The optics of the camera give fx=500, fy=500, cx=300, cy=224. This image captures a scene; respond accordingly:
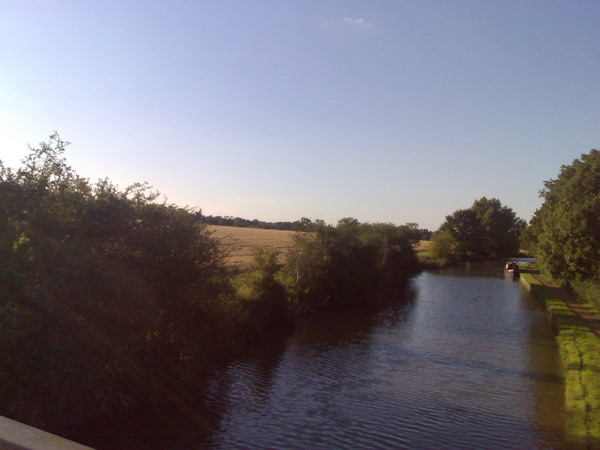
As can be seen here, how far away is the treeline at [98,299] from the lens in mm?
10641

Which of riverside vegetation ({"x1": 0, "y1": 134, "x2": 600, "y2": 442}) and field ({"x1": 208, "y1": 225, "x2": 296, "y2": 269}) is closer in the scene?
riverside vegetation ({"x1": 0, "y1": 134, "x2": 600, "y2": 442})

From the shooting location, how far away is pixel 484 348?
78.7 feet

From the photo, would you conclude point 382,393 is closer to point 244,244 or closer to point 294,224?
point 294,224

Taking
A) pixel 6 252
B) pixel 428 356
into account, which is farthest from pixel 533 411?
pixel 6 252

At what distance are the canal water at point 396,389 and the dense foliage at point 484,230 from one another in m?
74.6

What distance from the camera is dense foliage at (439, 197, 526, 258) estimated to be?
103m

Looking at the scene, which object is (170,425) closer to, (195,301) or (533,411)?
(195,301)

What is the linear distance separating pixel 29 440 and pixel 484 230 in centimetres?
10874

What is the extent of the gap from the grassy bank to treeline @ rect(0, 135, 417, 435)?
34.6ft

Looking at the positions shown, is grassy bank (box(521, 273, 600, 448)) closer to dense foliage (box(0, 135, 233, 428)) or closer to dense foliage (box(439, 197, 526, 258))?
dense foliage (box(0, 135, 233, 428))

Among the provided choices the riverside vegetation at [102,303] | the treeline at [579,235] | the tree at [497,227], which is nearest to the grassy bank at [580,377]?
the riverside vegetation at [102,303]

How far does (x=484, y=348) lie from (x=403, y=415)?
10.8 m

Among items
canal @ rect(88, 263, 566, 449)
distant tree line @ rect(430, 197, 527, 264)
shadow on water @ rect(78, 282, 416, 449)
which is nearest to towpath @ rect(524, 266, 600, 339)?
canal @ rect(88, 263, 566, 449)

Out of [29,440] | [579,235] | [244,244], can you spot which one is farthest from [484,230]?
[29,440]
